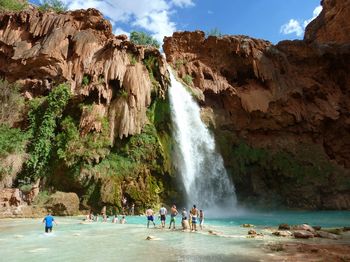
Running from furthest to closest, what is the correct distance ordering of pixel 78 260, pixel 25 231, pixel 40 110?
pixel 40 110
pixel 25 231
pixel 78 260

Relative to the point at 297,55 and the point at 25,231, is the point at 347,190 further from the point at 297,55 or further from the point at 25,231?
the point at 25,231

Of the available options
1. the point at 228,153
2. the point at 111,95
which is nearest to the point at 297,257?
the point at 111,95

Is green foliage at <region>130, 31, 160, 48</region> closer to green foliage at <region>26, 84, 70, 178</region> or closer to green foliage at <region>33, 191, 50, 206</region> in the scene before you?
green foliage at <region>26, 84, 70, 178</region>

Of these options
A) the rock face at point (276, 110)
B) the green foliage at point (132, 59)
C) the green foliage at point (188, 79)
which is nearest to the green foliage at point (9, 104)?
the green foliage at point (132, 59)

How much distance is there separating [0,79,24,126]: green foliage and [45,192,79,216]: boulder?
896cm

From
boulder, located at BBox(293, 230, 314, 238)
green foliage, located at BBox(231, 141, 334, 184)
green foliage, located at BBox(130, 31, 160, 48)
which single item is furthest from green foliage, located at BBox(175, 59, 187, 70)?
green foliage, located at BBox(130, 31, 160, 48)

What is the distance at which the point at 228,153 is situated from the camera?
36.4 meters

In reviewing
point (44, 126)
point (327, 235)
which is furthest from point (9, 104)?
point (327, 235)

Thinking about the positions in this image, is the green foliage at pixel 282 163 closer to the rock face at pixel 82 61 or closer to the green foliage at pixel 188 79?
the green foliage at pixel 188 79

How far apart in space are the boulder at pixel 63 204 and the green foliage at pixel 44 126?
2661 mm

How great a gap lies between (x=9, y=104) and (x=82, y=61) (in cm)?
730

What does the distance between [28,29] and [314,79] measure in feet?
102

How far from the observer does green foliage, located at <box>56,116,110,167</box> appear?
27.4 meters

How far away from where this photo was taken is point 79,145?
92.2 ft
